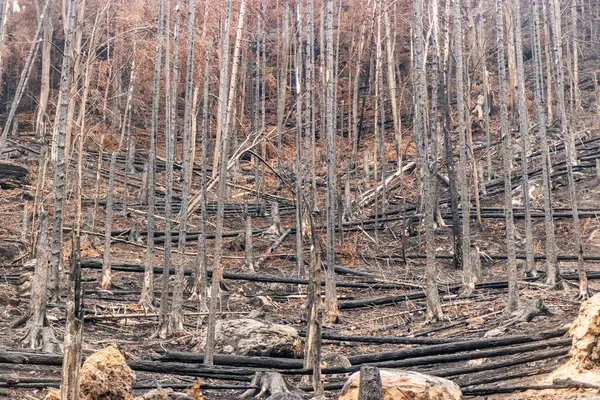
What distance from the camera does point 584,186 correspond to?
20.5 meters

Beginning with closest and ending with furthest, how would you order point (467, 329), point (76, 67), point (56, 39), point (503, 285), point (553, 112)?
point (467, 329) < point (76, 67) < point (503, 285) < point (553, 112) < point (56, 39)

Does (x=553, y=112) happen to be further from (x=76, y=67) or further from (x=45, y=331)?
(x=45, y=331)

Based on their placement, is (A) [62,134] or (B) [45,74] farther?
(B) [45,74]

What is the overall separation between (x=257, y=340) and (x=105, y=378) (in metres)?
3.41

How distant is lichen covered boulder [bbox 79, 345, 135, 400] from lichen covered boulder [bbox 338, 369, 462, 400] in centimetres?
206

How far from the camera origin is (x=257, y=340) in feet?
30.7

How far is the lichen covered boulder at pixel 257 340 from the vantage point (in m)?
9.27

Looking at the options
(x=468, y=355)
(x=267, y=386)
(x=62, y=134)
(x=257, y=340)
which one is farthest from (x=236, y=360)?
(x=62, y=134)

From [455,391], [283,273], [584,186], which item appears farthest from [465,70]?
[455,391]

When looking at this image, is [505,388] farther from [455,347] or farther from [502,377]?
[455,347]

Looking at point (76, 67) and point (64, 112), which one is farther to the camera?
point (76, 67)

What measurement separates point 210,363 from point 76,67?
608 centimetres

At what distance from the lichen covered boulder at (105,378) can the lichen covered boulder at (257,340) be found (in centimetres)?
308

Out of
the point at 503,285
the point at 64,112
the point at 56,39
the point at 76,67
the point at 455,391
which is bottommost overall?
the point at 455,391
